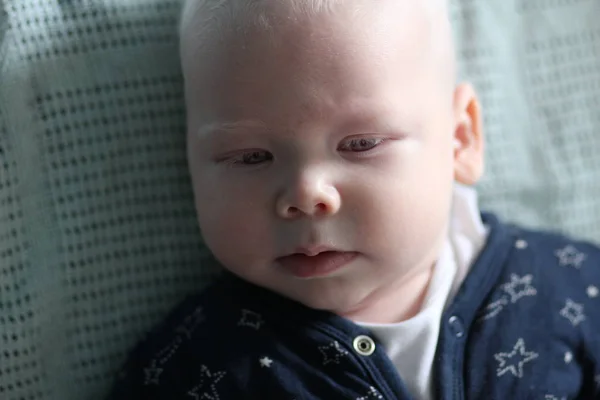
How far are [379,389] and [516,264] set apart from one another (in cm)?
28

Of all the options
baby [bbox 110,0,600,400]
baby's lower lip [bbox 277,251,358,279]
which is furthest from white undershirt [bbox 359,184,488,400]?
baby's lower lip [bbox 277,251,358,279]

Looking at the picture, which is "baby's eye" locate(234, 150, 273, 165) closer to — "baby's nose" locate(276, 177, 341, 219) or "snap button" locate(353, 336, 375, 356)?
"baby's nose" locate(276, 177, 341, 219)

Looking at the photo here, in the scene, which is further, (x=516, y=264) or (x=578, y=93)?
(x=578, y=93)

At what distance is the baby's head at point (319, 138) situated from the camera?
3.30 feet

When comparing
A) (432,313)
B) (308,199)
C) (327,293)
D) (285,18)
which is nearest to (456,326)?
(432,313)

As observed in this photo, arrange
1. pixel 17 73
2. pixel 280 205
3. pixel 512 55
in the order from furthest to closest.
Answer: pixel 512 55
pixel 17 73
pixel 280 205

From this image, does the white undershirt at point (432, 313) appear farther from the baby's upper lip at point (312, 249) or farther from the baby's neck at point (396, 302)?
the baby's upper lip at point (312, 249)

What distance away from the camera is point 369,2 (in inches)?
40.6

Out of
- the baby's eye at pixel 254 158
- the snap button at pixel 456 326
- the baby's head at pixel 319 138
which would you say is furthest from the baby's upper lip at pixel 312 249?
the snap button at pixel 456 326

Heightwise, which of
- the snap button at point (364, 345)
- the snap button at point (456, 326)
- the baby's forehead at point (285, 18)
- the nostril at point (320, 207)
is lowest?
the snap button at point (456, 326)

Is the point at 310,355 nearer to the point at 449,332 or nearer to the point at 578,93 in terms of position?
the point at 449,332

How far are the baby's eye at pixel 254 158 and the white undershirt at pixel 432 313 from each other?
25cm

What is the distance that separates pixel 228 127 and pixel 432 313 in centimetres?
36

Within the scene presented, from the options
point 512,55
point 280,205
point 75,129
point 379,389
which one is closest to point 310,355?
point 379,389
